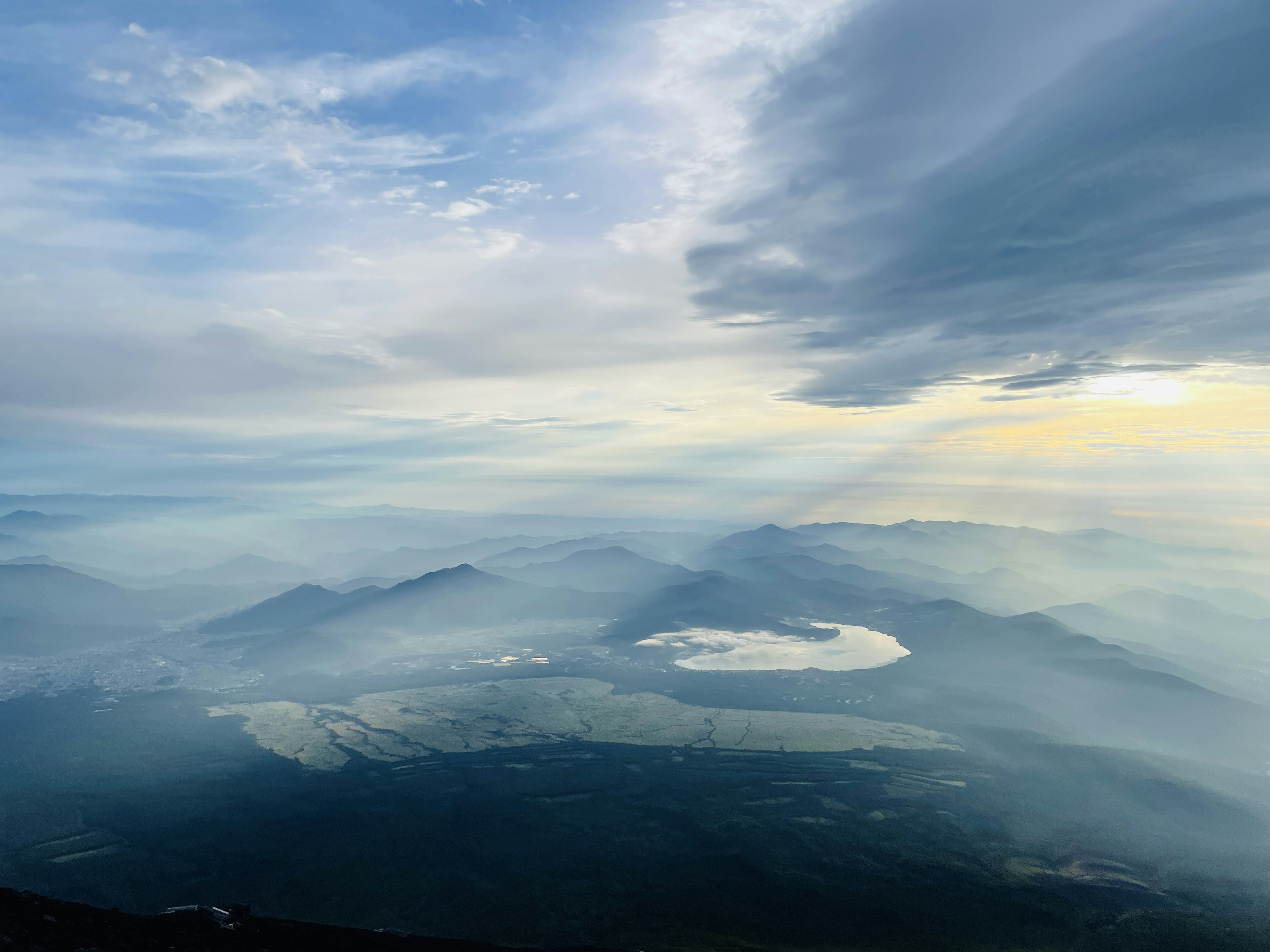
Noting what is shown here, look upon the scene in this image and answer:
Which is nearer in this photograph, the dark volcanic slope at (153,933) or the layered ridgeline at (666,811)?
the dark volcanic slope at (153,933)

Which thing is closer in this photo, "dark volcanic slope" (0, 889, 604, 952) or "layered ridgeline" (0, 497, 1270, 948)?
"dark volcanic slope" (0, 889, 604, 952)

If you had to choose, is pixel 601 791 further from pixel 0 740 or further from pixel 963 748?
pixel 0 740

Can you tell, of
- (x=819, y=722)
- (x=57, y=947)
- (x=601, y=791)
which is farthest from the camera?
(x=819, y=722)

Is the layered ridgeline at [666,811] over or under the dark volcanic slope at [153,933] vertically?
under

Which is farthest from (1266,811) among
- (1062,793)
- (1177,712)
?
(1177,712)

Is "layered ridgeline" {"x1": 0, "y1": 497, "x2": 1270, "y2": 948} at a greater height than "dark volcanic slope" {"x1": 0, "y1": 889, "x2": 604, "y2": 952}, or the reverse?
"dark volcanic slope" {"x1": 0, "y1": 889, "x2": 604, "y2": 952}

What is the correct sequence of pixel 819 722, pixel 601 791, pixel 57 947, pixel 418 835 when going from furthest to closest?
pixel 819 722, pixel 601 791, pixel 418 835, pixel 57 947

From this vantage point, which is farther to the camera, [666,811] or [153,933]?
[666,811]

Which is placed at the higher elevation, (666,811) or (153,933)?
(153,933)
